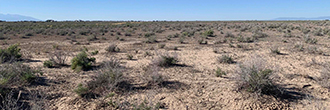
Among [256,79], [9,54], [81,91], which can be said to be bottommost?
[81,91]

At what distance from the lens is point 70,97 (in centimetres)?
525

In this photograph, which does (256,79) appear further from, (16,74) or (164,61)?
(16,74)

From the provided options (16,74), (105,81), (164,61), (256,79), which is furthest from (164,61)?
(16,74)

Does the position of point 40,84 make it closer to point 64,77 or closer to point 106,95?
point 64,77

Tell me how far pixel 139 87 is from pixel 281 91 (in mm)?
3768

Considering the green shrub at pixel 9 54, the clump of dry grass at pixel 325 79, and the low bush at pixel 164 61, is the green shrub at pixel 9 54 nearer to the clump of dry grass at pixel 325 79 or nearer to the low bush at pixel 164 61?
the low bush at pixel 164 61

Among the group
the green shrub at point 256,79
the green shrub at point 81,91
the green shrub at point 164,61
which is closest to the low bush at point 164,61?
the green shrub at point 164,61

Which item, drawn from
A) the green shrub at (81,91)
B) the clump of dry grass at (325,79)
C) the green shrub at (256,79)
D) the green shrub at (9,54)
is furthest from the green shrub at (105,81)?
the clump of dry grass at (325,79)

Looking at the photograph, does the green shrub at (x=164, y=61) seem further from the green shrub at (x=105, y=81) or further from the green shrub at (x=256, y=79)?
the green shrub at (x=256, y=79)

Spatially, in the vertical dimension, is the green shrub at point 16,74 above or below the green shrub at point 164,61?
above

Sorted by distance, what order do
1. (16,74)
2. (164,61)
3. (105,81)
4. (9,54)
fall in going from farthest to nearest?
(9,54) < (164,61) < (16,74) < (105,81)

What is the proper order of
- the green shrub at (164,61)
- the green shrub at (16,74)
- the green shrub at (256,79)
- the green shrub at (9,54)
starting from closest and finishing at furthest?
the green shrub at (256,79) → the green shrub at (16,74) → the green shrub at (164,61) → the green shrub at (9,54)

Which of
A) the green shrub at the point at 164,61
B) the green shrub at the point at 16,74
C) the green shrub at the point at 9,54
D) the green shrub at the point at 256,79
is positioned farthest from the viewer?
the green shrub at the point at 9,54

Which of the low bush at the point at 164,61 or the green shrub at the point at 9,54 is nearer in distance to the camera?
the low bush at the point at 164,61
